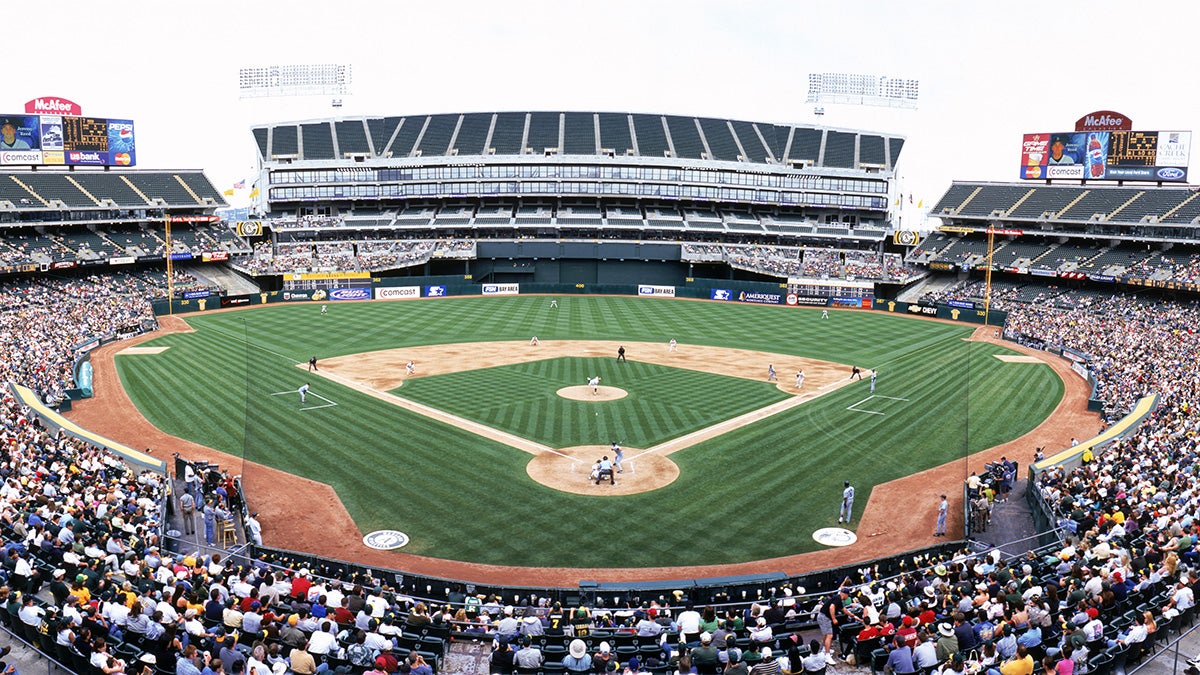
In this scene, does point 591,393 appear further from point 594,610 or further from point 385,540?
point 594,610

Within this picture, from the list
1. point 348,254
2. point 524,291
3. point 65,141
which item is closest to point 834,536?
point 524,291

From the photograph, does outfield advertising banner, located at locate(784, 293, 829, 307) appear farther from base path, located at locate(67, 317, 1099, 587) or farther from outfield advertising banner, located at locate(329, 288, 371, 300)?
base path, located at locate(67, 317, 1099, 587)

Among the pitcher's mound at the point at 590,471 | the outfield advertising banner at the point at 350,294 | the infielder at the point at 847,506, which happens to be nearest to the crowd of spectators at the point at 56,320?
the outfield advertising banner at the point at 350,294

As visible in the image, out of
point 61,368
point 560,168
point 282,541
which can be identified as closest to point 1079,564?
point 282,541

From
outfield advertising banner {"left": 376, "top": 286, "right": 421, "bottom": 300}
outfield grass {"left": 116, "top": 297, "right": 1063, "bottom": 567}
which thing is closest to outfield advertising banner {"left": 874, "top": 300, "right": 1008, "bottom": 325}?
outfield grass {"left": 116, "top": 297, "right": 1063, "bottom": 567}

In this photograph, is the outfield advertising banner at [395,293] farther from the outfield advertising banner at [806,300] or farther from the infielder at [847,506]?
the infielder at [847,506]

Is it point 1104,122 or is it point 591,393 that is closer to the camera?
point 591,393
